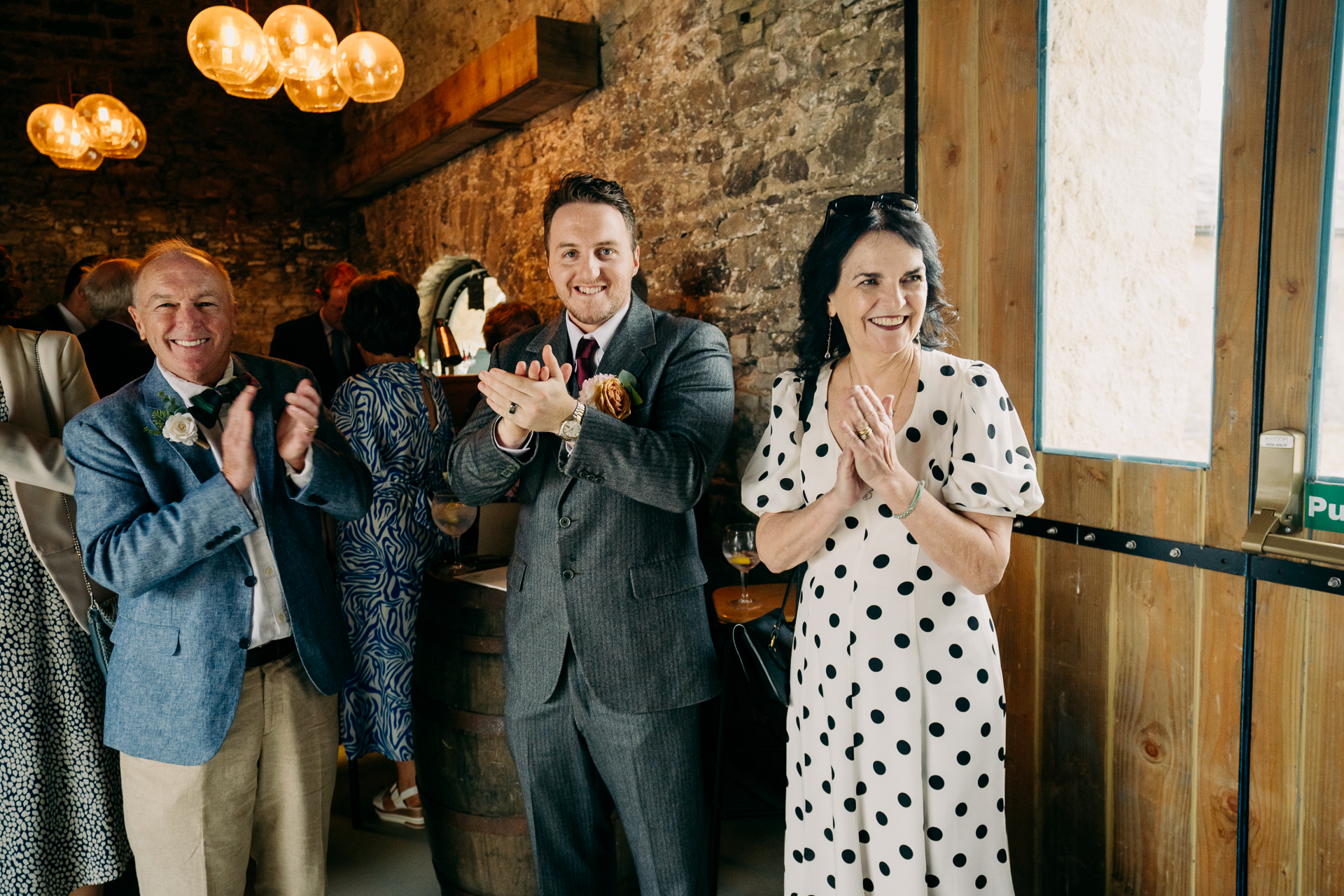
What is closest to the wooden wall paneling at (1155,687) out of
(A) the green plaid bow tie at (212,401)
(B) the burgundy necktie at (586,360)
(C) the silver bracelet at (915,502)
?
(C) the silver bracelet at (915,502)

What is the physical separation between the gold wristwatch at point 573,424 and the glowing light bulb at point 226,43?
9.64ft

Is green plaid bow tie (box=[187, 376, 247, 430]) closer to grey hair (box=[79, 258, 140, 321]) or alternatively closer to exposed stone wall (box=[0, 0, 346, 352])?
grey hair (box=[79, 258, 140, 321])

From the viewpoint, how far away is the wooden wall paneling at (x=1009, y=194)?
6.80ft

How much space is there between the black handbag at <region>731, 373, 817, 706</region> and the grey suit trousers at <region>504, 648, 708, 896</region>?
22 centimetres

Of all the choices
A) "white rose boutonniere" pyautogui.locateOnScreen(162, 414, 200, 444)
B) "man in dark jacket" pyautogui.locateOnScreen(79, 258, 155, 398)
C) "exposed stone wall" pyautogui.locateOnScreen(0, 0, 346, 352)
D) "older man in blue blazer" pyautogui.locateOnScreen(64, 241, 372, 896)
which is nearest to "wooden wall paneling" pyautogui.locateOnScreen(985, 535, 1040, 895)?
"older man in blue blazer" pyautogui.locateOnScreen(64, 241, 372, 896)

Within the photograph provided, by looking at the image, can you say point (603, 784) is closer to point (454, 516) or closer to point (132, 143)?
point (454, 516)

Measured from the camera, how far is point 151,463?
1.77 m

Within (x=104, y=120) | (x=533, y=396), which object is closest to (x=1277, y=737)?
(x=533, y=396)

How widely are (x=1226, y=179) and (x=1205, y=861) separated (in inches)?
55.8

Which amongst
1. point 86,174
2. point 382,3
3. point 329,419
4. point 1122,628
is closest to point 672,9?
point 329,419

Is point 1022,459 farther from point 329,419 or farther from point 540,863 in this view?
point 329,419

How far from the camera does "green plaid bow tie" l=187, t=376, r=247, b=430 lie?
1.77 m

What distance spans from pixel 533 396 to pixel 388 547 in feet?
5.23

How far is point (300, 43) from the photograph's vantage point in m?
3.76
